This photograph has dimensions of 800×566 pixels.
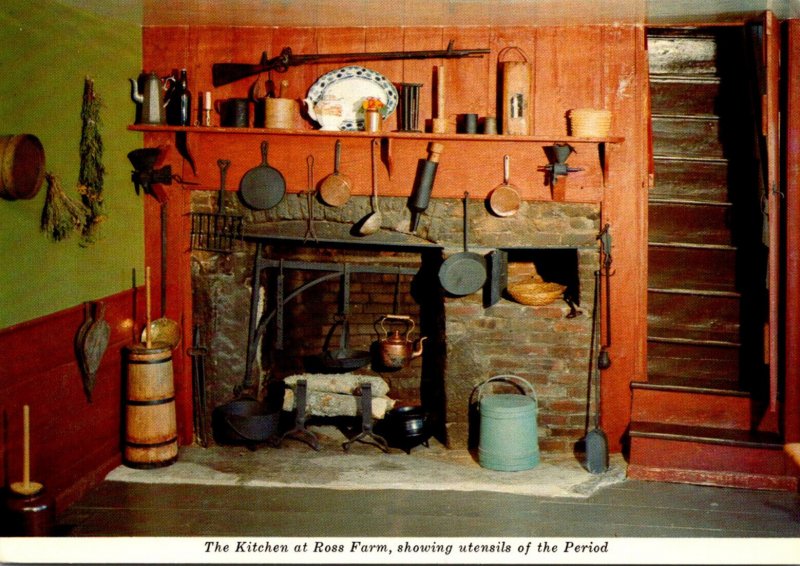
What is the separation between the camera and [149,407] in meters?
4.59

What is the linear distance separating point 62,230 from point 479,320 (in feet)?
7.27

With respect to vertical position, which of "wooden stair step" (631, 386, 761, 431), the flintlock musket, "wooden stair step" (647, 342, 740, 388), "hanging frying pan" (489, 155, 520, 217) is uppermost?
the flintlock musket

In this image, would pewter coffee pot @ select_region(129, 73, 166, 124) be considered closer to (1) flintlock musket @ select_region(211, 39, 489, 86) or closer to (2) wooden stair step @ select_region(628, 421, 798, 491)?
(1) flintlock musket @ select_region(211, 39, 489, 86)

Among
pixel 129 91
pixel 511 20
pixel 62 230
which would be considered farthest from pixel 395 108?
pixel 62 230

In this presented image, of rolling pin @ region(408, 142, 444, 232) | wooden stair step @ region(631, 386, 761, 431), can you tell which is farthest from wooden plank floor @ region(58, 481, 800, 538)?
rolling pin @ region(408, 142, 444, 232)

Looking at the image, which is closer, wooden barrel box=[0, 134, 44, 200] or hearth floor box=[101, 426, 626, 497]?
wooden barrel box=[0, 134, 44, 200]

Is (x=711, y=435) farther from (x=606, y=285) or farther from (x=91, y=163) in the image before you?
(x=91, y=163)

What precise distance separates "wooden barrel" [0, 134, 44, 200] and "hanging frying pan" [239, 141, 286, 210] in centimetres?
127

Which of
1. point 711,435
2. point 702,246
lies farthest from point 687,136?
point 711,435

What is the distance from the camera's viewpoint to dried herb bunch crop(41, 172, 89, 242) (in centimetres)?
389

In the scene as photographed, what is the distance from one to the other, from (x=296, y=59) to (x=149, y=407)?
200 centimetres

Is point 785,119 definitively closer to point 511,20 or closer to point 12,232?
point 511,20

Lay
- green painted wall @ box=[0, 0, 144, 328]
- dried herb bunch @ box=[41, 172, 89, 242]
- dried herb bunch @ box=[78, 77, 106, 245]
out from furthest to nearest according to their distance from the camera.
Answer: dried herb bunch @ box=[78, 77, 106, 245]
dried herb bunch @ box=[41, 172, 89, 242]
green painted wall @ box=[0, 0, 144, 328]

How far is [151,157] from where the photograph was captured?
15.5ft
